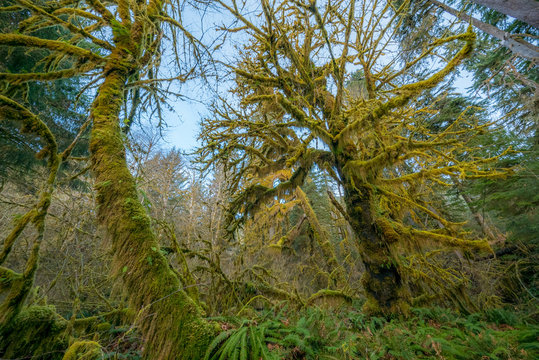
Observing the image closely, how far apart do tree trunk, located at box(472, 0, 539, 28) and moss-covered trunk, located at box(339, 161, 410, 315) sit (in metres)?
5.66

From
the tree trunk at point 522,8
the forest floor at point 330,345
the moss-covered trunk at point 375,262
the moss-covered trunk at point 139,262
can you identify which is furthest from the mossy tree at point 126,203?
the tree trunk at point 522,8

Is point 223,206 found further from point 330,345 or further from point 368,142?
point 368,142

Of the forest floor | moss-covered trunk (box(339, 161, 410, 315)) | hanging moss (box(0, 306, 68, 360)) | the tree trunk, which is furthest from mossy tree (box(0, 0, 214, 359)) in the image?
the tree trunk

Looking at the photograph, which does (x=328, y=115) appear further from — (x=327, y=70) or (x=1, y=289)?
(x=1, y=289)

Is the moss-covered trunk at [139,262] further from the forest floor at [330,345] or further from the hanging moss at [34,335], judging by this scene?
the hanging moss at [34,335]

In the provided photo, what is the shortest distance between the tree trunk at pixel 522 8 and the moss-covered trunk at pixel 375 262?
5656mm

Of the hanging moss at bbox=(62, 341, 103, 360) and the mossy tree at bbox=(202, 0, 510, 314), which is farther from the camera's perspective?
the mossy tree at bbox=(202, 0, 510, 314)

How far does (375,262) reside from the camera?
4.32 metres

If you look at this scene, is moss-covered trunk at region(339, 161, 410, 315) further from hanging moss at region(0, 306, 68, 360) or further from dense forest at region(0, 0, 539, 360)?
hanging moss at region(0, 306, 68, 360)

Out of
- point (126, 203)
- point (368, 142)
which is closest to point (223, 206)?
point (126, 203)

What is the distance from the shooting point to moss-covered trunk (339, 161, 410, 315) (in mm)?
4164

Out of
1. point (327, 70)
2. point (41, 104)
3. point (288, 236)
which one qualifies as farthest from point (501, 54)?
point (41, 104)

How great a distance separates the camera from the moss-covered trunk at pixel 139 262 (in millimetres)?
1793

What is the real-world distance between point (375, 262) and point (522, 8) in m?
7.08
